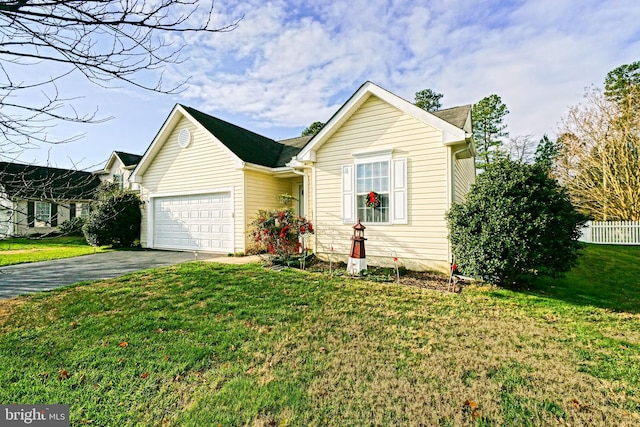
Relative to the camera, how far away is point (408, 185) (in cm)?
760

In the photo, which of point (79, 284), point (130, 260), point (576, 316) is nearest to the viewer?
point (576, 316)

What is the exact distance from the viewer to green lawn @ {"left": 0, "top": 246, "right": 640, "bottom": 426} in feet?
7.88

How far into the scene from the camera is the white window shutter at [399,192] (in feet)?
25.0

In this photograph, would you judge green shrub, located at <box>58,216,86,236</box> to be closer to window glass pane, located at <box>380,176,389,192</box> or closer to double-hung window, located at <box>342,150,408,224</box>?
double-hung window, located at <box>342,150,408,224</box>

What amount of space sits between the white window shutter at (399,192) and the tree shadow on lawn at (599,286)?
125 inches

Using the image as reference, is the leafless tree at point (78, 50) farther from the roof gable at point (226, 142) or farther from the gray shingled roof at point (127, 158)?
the gray shingled roof at point (127, 158)

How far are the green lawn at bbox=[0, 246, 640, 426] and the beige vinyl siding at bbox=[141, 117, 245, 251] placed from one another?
17.5 feet

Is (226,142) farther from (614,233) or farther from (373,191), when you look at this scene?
(614,233)

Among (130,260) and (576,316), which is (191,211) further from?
(576,316)

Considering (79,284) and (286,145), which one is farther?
(286,145)

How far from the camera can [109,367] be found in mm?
3129

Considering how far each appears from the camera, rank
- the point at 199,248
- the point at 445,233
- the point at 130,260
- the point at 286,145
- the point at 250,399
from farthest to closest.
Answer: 1. the point at 286,145
2. the point at 199,248
3. the point at 130,260
4. the point at 445,233
5. the point at 250,399

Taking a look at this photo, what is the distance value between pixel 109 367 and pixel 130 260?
7481 millimetres

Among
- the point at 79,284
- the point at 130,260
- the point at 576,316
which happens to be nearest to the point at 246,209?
the point at 130,260
